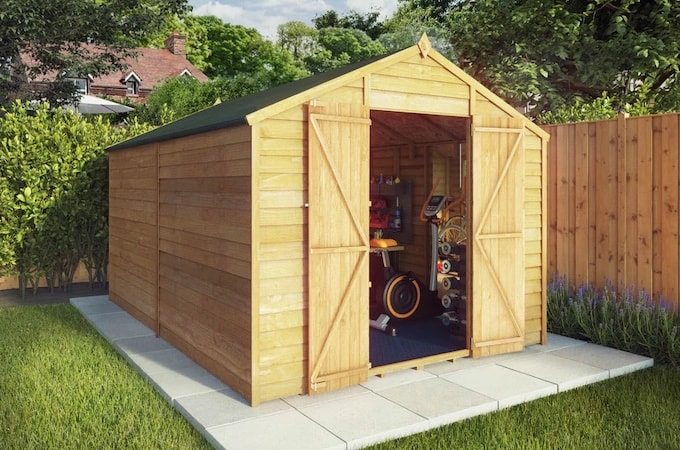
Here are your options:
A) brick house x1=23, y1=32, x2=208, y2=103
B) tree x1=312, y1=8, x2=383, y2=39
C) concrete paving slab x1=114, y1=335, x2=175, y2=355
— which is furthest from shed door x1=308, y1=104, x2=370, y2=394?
tree x1=312, y1=8, x2=383, y2=39

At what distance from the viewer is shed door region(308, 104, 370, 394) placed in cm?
505

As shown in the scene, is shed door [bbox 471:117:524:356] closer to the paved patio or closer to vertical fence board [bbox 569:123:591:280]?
the paved patio

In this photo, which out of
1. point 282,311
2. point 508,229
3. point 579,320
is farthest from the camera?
point 579,320

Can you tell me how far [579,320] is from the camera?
681 centimetres

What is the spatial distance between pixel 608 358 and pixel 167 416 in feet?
13.1

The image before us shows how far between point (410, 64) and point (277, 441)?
10.7 feet

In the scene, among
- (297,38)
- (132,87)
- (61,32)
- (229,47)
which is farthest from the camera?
(297,38)

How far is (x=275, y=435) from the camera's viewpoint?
169 inches

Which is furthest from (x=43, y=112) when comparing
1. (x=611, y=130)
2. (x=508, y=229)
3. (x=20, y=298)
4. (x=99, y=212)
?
(x=611, y=130)

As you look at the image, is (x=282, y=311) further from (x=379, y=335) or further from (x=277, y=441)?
(x=379, y=335)

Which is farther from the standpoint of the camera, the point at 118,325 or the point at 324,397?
the point at 118,325

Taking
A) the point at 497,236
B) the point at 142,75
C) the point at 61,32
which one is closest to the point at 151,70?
the point at 142,75

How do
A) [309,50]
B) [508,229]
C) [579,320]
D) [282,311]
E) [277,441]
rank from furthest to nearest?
[309,50] < [579,320] < [508,229] < [282,311] < [277,441]

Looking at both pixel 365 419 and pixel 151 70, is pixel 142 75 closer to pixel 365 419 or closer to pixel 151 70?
pixel 151 70
